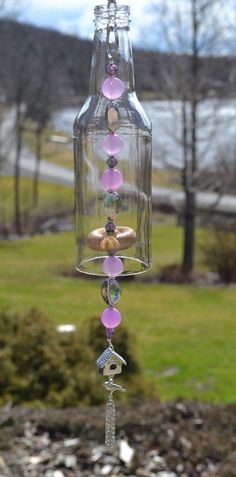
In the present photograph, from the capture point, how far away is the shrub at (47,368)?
4.44 meters

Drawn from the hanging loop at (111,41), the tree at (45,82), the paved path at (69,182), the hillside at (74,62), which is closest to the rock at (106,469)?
the hanging loop at (111,41)

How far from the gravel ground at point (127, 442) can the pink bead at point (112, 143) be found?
2.48m

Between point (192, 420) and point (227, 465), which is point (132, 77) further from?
point (192, 420)

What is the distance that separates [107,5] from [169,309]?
8079 mm

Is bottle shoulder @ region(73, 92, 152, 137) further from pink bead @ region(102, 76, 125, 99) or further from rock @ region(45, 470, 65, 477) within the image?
rock @ region(45, 470, 65, 477)

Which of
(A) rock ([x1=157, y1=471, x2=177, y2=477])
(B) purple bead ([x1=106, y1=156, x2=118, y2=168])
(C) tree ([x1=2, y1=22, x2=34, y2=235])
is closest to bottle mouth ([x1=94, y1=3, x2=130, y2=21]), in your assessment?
(B) purple bead ([x1=106, y1=156, x2=118, y2=168])

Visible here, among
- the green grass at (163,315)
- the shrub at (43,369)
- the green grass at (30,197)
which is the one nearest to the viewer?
the shrub at (43,369)

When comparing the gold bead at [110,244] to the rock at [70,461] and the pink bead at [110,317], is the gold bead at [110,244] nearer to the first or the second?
the pink bead at [110,317]

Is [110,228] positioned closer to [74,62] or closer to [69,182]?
[74,62]

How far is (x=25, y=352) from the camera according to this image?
4.55 metres

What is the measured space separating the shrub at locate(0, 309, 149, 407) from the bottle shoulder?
3.30 m

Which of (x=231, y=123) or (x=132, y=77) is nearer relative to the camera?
(x=132, y=77)

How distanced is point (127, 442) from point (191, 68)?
8.92 meters

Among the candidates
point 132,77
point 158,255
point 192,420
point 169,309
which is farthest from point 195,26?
point 132,77
